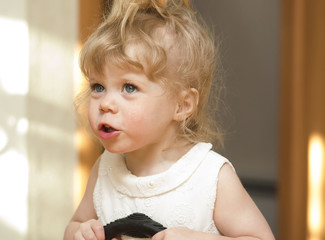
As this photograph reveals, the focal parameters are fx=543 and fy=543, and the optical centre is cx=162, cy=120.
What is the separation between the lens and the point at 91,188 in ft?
3.90

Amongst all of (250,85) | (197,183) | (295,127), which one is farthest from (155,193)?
(250,85)

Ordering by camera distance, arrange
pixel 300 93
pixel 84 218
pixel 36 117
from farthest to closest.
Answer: pixel 300 93
pixel 36 117
pixel 84 218

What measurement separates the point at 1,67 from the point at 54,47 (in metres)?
0.20

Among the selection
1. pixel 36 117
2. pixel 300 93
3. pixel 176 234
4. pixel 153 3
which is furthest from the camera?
pixel 300 93

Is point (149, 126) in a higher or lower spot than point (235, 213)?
higher

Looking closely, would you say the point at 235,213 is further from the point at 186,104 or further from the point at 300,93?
the point at 300,93

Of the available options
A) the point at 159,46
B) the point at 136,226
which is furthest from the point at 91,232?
the point at 159,46

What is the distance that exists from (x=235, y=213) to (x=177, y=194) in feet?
0.38

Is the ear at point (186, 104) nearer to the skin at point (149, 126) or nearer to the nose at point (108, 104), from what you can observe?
the skin at point (149, 126)

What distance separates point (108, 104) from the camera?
3.22ft

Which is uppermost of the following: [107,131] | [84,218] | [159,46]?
[159,46]

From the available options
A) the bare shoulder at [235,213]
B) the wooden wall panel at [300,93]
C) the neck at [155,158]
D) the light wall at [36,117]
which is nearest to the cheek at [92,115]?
the neck at [155,158]

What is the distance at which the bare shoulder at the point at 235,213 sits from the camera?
40.0 inches

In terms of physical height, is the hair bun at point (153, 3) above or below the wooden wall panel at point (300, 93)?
above
